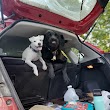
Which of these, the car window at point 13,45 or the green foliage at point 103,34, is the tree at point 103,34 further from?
the car window at point 13,45

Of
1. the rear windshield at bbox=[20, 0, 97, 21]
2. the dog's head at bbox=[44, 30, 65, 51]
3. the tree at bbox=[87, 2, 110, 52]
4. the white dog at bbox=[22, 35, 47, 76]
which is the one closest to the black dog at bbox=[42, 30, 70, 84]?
the dog's head at bbox=[44, 30, 65, 51]

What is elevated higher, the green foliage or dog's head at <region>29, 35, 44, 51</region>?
the green foliage

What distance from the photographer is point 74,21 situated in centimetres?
266

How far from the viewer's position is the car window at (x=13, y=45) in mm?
2545

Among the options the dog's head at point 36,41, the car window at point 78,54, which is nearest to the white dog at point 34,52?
the dog's head at point 36,41

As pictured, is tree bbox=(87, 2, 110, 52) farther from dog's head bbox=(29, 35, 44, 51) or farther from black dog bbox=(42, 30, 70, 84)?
dog's head bbox=(29, 35, 44, 51)

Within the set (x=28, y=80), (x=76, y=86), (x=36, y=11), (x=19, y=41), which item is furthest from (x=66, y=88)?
(x=36, y=11)

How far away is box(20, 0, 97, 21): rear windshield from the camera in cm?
239

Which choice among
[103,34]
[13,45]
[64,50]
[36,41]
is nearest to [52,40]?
[36,41]

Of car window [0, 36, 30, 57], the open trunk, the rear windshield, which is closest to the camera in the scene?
the open trunk

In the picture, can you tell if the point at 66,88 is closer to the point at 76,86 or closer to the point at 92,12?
the point at 76,86

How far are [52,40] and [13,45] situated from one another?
0.52 metres

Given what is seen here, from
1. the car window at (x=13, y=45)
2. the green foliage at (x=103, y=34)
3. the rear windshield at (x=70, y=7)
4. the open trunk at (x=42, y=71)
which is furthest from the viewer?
the green foliage at (x=103, y=34)

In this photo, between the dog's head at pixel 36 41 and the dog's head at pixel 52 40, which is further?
the dog's head at pixel 52 40
